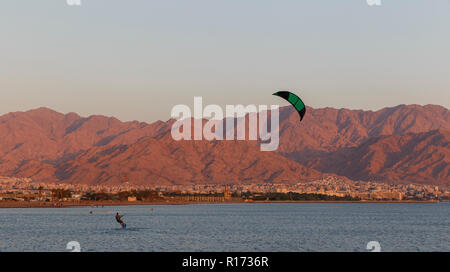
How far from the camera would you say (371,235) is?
104 m
